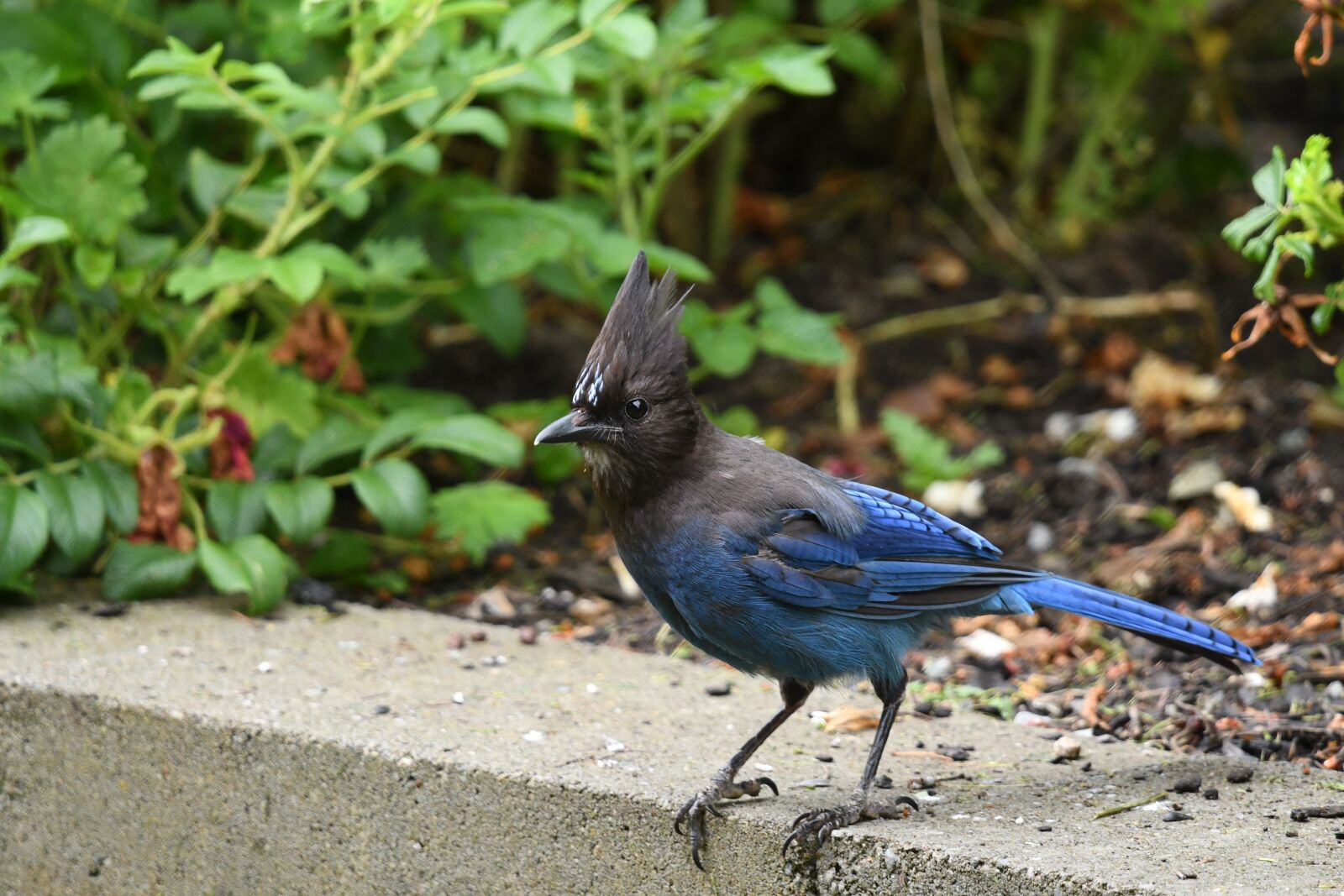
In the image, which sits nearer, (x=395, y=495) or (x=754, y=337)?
(x=395, y=495)

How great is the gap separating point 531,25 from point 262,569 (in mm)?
1478

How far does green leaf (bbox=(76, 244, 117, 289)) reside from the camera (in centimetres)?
385

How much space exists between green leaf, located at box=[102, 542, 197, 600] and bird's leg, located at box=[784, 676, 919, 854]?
1830mm

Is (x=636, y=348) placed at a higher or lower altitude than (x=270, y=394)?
higher

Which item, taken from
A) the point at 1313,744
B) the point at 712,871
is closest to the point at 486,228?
the point at 712,871

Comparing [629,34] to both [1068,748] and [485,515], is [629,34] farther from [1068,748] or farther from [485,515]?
[1068,748]

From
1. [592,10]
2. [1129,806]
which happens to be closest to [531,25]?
[592,10]

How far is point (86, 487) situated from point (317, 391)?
74 centimetres

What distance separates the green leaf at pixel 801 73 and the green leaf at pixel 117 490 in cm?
190

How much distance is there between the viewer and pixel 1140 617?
300cm

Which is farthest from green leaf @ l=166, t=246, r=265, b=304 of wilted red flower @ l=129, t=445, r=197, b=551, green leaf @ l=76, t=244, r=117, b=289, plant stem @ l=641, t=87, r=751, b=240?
plant stem @ l=641, t=87, r=751, b=240

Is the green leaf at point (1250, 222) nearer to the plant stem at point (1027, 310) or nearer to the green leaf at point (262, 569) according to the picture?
the green leaf at point (262, 569)

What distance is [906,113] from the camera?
664 cm

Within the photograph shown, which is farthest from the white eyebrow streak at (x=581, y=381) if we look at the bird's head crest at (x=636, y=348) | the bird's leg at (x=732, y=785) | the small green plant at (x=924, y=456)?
the small green plant at (x=924, y=456)
